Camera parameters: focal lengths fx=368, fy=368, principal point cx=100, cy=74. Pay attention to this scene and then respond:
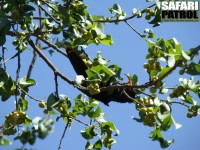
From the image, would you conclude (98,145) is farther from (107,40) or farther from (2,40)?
(2,40)

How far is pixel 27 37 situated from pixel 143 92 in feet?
3.24

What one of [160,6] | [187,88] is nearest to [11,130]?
[187,88]

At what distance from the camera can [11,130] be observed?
283 centimetres

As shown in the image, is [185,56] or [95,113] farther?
[95,113]

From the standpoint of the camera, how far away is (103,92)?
2.78 metres

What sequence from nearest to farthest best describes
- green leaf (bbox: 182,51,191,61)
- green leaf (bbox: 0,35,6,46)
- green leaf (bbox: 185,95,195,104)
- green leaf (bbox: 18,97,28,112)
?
green leaf (bbox: 182,51,191,61) → green leaf (bbox: 0,35,6,46) → green leaf (bbox: 185,95,195,104) → green leaf (bbox: 18,97,28,112)

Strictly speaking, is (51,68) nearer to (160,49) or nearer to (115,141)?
(115,141)

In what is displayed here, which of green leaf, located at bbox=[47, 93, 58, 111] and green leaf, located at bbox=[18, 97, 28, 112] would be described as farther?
green leaf, located at bbox=[18, 97, 28, 112]

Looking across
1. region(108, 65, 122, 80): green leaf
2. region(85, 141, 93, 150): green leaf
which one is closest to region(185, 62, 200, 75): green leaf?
region(108, 65, 122, 80): green leaf

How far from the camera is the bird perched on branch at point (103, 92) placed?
2780mm

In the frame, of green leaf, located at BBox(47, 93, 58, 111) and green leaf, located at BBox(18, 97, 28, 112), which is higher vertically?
green leaf, located at BBox(47, 93, 58, 111)

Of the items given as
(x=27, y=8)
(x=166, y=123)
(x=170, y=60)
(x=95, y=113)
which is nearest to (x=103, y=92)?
(x=95, y=113)

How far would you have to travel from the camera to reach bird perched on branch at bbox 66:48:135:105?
2.78 meters

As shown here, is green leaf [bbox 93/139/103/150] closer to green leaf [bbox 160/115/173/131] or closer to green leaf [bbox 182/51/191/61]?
green leaf [bbox 160/115/173/131]
